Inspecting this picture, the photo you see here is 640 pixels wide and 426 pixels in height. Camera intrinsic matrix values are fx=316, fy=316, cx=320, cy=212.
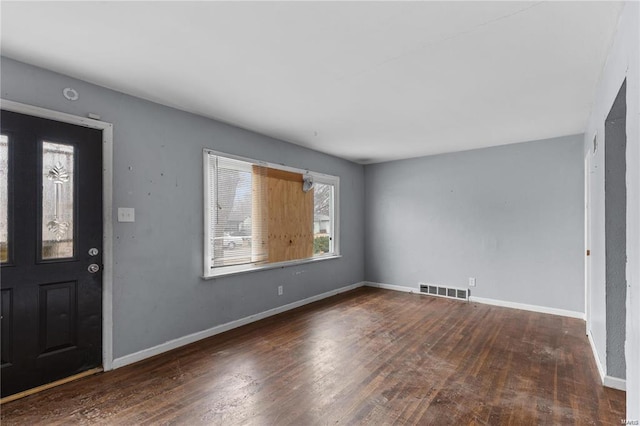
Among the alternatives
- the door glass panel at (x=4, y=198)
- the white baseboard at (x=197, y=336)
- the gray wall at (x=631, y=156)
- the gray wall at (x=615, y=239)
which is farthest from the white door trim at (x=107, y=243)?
the gray wall at (x=615, y=239)

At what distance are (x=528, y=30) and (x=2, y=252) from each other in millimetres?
3815

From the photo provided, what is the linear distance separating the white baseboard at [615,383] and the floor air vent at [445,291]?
262 centimetres

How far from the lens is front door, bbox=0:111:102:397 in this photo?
228cm

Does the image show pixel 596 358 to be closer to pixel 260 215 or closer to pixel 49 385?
pixel 260 215

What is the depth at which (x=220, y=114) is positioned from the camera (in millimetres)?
3479

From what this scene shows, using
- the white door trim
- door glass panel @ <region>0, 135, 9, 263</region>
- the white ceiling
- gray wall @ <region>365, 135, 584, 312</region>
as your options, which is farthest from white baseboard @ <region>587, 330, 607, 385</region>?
door glass panel @ <region>0, 135, 9, 263</region>

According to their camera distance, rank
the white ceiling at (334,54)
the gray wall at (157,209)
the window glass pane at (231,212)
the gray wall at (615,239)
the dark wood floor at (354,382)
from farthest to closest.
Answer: the window glass pane at (231,212) < the gray wall at (157,209) < the gray wall at (615,239) < the dark wood floor at (354,382) < the white ceiling at (334,54)

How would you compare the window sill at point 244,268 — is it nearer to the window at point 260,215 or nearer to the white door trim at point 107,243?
the window at point 260,215

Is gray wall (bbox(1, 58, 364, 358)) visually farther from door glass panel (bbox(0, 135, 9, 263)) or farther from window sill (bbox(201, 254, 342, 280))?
door glass panel (bbox(0, 135, 9, 263))

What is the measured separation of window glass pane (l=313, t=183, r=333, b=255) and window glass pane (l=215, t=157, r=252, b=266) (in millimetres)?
1465

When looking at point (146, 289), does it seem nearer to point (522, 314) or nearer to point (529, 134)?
point (522, 314)

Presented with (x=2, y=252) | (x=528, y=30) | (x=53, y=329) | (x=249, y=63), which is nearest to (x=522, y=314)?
(x=528, y=30)

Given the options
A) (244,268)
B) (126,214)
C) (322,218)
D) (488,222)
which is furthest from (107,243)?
(488,222)

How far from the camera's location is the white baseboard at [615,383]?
93.8 inches
